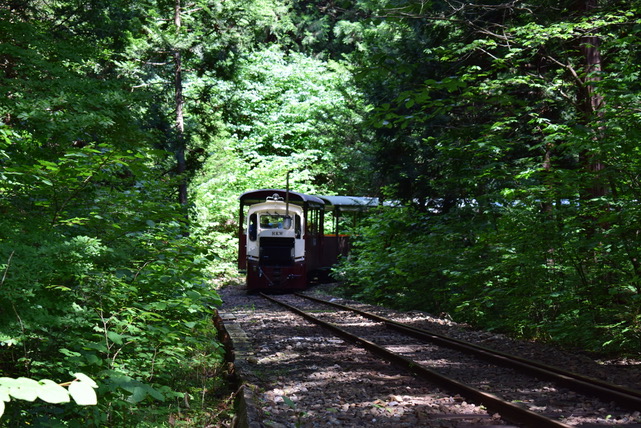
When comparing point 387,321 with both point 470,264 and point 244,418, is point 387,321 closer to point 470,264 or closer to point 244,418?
point 470,264

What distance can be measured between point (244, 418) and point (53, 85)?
187 inches

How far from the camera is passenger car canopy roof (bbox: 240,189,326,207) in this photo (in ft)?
64.7

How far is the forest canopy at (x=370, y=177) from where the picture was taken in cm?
411

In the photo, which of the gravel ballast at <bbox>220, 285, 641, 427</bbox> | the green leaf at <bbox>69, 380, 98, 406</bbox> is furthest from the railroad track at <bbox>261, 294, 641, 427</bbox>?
the green leaf at <bbox>69, 380, 98, 406</bbox>

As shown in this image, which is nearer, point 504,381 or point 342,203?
point 504,381

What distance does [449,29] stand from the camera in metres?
12.6

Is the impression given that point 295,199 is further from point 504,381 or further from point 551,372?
point 551,372

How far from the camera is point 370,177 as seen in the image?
19.9m

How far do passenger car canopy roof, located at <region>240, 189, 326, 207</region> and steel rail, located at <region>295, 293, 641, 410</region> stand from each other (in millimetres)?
10569

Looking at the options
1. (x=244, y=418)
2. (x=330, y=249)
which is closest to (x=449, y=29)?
(x=244, y=418)

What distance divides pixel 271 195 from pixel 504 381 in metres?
14.4

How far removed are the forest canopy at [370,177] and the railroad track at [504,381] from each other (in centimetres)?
152

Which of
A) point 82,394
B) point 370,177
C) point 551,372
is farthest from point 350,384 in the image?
point 370,177

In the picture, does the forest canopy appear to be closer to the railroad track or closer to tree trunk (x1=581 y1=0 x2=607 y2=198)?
tree trunk (x1=581 y1=0 x2=607 y2=198)
